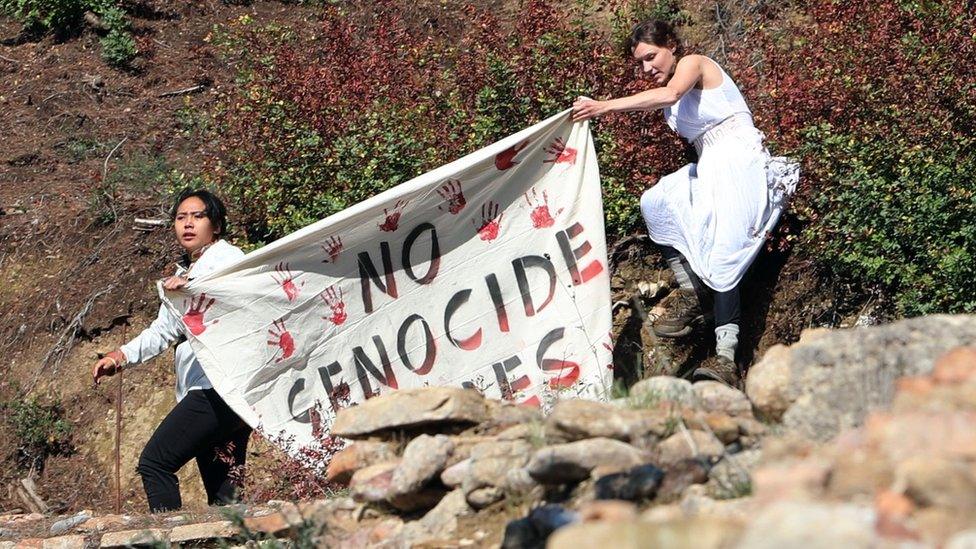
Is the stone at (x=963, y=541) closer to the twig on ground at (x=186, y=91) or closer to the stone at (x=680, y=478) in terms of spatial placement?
the stone at (x=680, y=478)

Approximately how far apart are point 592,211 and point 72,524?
292 centimetres

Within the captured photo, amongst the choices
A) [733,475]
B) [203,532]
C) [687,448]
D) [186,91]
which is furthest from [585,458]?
[186,91]

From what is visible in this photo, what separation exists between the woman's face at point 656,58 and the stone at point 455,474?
2.69m

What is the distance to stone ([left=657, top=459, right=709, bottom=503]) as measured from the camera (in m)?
4.05

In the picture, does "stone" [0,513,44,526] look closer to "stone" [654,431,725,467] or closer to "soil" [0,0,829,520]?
"soil" [0,0,829,520]

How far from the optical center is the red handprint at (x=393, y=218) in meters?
6.75

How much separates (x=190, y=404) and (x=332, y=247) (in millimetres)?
993

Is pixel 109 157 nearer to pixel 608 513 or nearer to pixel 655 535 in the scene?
pixel 608 513

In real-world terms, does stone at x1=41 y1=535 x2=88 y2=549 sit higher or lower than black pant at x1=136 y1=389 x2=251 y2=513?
lower

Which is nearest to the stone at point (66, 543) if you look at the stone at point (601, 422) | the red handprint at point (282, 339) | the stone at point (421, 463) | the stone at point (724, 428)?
the red handprint at point (282, 339)

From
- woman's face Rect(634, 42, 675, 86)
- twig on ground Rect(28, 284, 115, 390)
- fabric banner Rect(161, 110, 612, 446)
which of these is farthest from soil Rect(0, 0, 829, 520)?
woman's face Rect(634, 42, 675, 86)

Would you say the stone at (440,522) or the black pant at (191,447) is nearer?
the stone at (440,522)

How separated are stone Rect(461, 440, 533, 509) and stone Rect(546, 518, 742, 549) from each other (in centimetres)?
160

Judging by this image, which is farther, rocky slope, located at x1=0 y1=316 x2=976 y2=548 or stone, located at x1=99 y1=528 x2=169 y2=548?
stone, located at x1=99 y1=528 x2=169 y2=548
